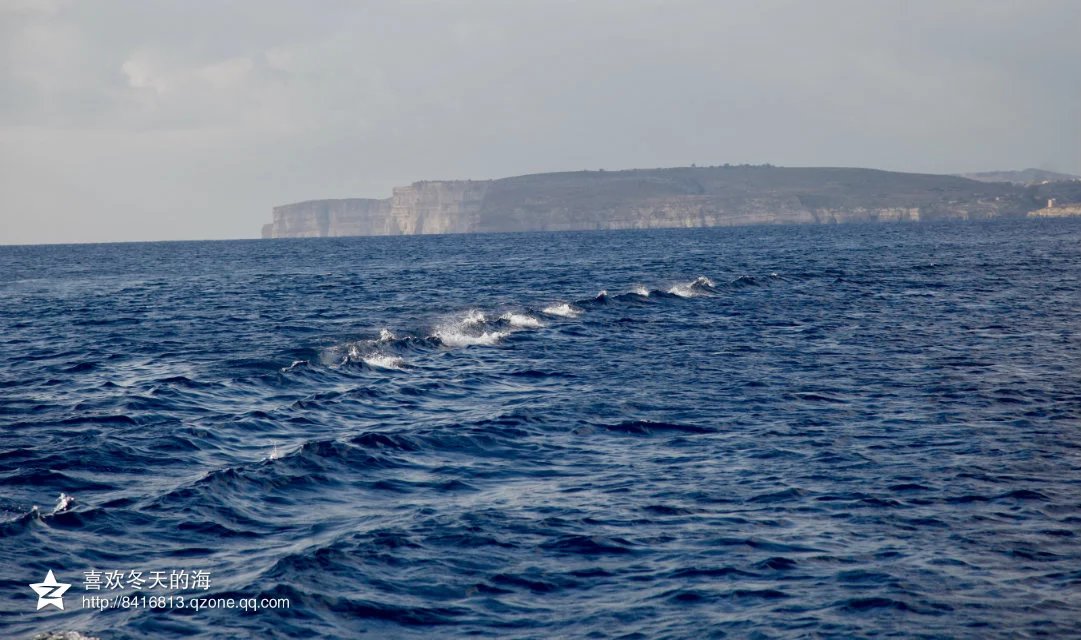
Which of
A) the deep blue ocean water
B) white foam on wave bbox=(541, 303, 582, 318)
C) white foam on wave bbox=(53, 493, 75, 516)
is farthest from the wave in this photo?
white foam on wave bbox=(53, 493, 75, 516)

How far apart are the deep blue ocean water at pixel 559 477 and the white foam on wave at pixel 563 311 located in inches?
196

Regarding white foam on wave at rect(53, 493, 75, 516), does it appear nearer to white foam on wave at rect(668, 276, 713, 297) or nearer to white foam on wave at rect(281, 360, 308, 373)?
white foam on wave at rect(281, 360, 308, 373)

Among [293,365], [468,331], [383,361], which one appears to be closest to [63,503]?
[293,365]

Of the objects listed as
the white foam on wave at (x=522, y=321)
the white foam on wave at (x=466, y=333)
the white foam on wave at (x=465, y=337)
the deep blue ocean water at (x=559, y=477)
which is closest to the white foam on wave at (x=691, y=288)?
the white foam on wave at (x=522, y=321)

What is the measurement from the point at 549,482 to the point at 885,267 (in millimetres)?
73321

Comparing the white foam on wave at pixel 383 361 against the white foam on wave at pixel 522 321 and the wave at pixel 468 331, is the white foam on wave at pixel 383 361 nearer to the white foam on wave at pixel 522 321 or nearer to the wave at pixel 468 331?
the wave at pixel 468 331

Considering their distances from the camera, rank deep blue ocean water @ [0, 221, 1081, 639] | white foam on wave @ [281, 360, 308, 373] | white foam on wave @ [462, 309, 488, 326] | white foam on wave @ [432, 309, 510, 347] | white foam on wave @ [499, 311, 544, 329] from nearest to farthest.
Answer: deep blue ocean water @ [0, 221, 1081, 639], white foam on wave @ [281, 360, 308, 373], white foam on wave @ [432, 309, 510, 347], white foam on wave @ [499, 311, 544, 329], white foam on wave @ [462, 309, 488, 326]

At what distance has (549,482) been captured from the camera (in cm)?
2078

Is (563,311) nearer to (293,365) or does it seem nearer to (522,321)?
(522,321)

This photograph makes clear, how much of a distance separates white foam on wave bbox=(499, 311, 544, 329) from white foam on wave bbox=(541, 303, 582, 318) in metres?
1.95

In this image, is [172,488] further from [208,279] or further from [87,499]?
[208,279]

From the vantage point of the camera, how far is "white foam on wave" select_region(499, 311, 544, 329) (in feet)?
158

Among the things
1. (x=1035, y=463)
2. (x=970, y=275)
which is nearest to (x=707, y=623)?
(x=1035, y=463)

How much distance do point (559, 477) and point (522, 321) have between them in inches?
1138
